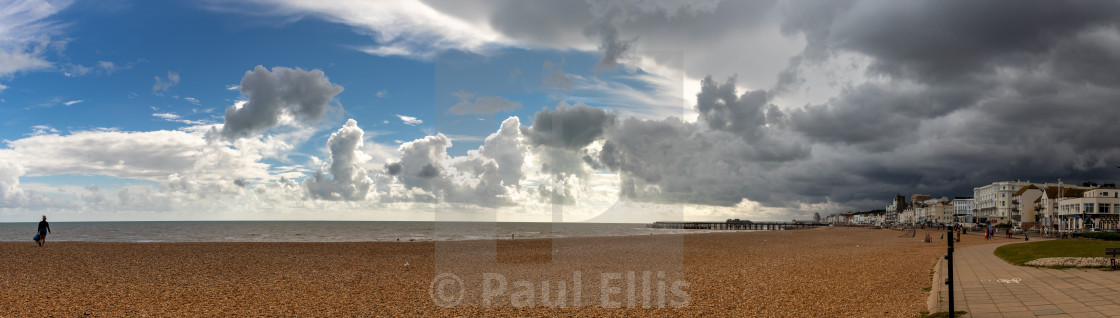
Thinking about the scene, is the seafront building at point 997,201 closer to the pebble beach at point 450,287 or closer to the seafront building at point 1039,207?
the seafront building at point 1039,207

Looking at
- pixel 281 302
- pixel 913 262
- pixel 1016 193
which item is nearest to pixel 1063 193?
pixel 1016 193

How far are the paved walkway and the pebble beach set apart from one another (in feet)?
3.53

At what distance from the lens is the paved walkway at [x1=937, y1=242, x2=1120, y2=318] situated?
10609mm

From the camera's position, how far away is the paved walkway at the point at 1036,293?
1061cm

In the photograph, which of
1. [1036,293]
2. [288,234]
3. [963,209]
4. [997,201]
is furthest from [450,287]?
[963,209]

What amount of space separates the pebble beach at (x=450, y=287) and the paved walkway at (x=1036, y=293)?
1076mm

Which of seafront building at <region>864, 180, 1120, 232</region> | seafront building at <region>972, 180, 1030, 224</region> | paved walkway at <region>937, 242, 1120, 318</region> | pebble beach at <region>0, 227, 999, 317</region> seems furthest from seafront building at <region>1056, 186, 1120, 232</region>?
paved walkway at <region>937, 242, 1120, 318</region>

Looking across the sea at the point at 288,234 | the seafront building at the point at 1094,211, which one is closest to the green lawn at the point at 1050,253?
the sea at the point at 288,234

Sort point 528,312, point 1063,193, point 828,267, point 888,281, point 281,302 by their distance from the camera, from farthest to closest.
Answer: point 1063,193
point 828,267
point 888,281
point 281,302
point 528,312

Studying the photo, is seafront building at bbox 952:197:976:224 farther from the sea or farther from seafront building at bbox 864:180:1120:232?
the sea

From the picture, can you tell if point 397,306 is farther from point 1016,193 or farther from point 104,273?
point 1016,193

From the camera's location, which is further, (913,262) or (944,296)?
(913,262)

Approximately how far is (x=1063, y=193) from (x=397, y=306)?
123m

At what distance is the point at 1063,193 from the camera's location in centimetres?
9794
